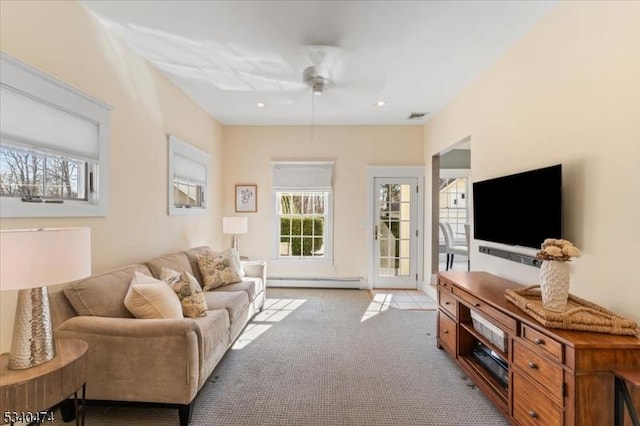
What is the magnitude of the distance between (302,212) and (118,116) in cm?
323

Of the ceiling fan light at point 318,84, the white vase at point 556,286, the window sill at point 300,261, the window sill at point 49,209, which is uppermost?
the ceiling fan light at point 318,84

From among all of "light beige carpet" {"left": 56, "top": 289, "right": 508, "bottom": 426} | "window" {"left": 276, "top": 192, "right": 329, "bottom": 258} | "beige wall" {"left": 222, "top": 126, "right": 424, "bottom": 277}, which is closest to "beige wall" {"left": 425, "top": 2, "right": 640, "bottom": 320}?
"light beige carpet" {"left": 56, "top": 289, "right": 508, "bottom": 426}

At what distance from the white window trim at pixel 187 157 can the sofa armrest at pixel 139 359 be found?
1.87m

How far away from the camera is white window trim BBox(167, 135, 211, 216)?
3.58m

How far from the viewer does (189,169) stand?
162 inches

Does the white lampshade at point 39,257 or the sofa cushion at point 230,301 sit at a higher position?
the white lampshade at point 39,257

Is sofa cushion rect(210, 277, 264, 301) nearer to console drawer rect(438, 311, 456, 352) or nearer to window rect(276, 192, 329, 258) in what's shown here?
window rect(276, 192, 329, 258)

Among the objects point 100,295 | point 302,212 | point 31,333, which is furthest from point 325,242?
point 31,333

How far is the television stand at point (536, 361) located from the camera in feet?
4.71

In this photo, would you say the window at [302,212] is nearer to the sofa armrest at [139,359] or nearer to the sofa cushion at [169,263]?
the sofa cushion at [169,263]

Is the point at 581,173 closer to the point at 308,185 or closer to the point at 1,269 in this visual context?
the point at 1,269

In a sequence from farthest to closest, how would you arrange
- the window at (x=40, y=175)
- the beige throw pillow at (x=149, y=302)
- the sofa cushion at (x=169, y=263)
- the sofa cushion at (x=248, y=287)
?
the sofa cushion at (x=248, y=287) → the sofa cushion at (x=169, y=263) → the beige throw pillow at (x=149, y=302) → the window at (x=40, y=175)

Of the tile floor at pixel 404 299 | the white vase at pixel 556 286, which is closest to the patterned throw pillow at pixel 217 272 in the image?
the tile floor at pixel 404 299

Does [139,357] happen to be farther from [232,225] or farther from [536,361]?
[232,225]
